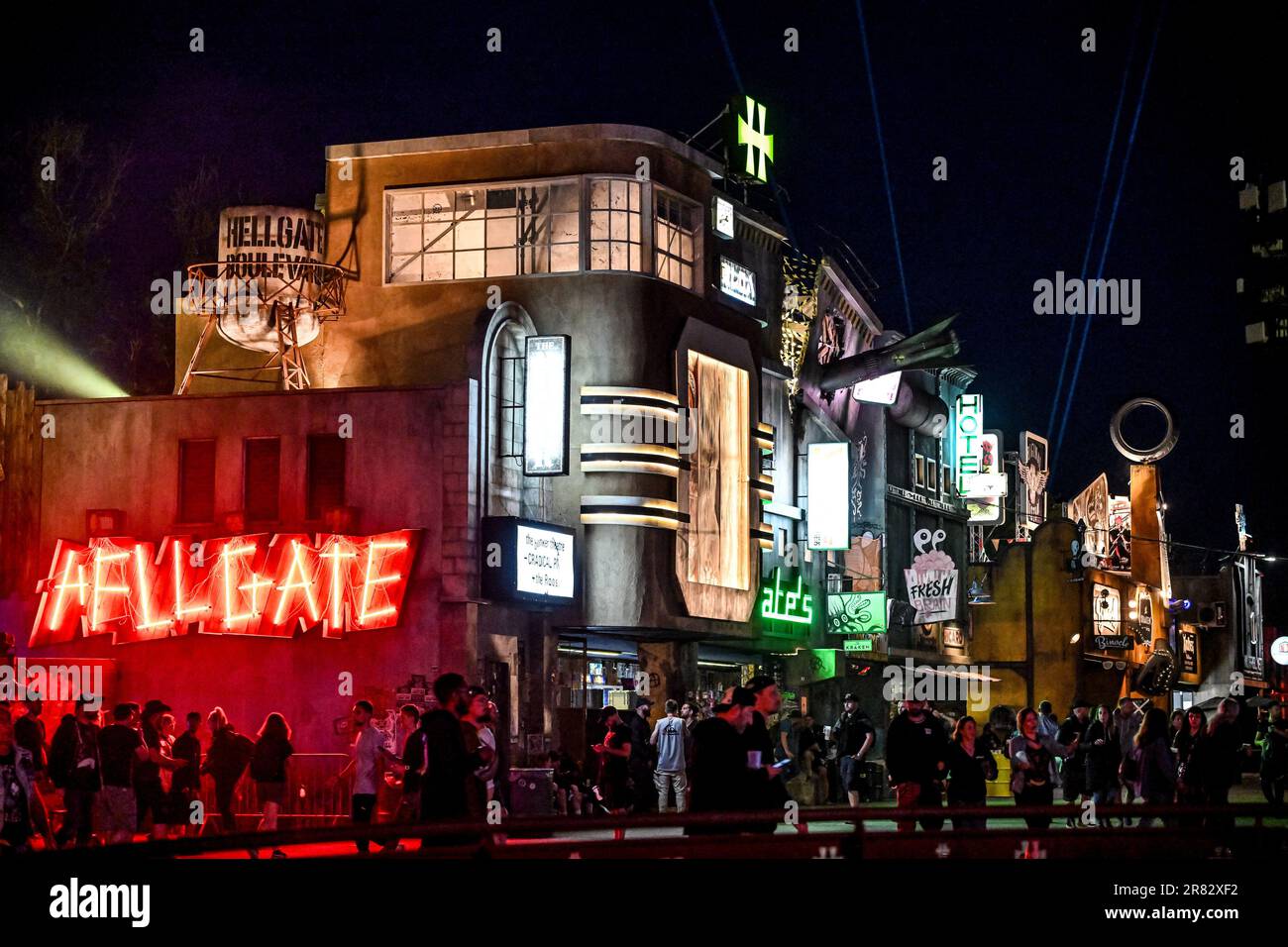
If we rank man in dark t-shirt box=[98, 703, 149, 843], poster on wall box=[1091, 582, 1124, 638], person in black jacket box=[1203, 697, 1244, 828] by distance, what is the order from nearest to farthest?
man in dark t-shirt box=[98, 703, 149, 843] < person in black jacket box=[1203, 697, 1244, 828] < poster on wall box=[1091, 582, 1124, 638]

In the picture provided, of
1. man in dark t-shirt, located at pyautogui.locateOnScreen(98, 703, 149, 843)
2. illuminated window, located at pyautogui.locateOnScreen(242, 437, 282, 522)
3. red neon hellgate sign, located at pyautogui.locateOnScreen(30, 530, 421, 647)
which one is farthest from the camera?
illuminated window, located at pyautogui.locateOnScreen(242, 437, 282, 522)

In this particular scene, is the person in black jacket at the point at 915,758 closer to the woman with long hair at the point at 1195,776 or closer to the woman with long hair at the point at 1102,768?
the woman with long hair at the point at 1195,776

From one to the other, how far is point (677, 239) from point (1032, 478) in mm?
37253

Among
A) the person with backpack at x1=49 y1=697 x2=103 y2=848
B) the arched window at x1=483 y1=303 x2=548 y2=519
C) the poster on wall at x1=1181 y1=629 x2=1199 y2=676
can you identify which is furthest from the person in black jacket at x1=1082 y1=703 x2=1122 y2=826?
the poster on wall at x1=1181 y1=629 x2=1199 y2=676

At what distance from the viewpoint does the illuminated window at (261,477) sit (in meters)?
31.3

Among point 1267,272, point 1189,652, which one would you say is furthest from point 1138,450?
point 1267,272

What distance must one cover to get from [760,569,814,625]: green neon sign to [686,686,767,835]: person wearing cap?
26.7m

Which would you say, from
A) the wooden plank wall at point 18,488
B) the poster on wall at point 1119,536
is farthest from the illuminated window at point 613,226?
the poster on wall at point 1119,536

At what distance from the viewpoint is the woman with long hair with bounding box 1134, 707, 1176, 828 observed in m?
22.8

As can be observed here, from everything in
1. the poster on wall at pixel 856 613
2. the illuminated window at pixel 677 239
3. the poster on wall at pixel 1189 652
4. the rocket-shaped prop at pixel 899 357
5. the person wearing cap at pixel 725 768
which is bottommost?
the person wearing cap at pixel 725 768

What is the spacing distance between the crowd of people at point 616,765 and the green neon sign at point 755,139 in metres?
14.0

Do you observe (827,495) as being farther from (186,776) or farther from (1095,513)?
(1095,513)

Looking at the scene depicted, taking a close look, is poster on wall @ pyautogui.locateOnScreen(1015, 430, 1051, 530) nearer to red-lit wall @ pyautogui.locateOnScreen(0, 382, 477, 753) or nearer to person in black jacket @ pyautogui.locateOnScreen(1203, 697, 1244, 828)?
red-lit wall @ pyautogui.locateOnScreen(0, 382, 477, 753)
